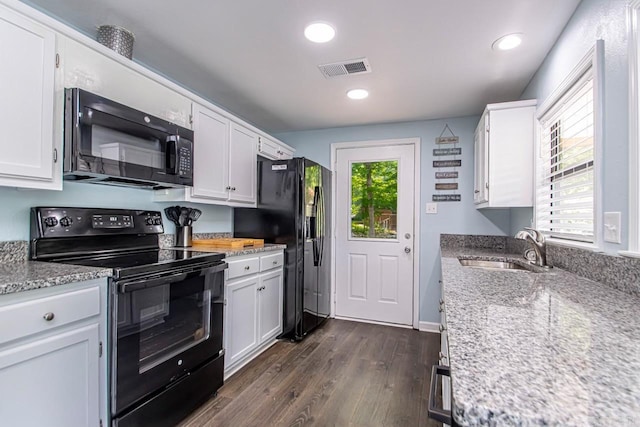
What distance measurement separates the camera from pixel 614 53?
132 cm

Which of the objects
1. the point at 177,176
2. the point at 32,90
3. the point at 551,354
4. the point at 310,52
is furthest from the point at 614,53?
the point at 32,90

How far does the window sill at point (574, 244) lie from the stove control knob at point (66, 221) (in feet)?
8.66

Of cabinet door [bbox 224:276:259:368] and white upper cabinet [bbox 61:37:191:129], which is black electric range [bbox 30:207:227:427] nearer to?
cabinet door [bbox 224:276:259:368]

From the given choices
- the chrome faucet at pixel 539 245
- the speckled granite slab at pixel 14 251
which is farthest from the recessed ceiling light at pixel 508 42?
the speckled granite slab at pixel 14 251

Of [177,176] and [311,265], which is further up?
[177,176]

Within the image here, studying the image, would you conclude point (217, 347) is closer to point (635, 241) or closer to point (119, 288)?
point (119, 288)

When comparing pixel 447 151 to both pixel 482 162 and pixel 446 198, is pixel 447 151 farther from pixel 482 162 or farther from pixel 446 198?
pixel 482 162

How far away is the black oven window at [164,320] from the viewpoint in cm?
151

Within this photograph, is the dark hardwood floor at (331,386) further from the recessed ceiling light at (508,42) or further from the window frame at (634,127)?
the recessed ceiling light at (508,42)

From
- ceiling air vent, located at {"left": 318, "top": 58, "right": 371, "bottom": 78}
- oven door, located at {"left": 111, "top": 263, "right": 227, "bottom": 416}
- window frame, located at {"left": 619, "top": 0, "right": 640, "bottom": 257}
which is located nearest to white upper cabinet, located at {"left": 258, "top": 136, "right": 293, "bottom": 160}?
ceiling air vent, located at {"left": 318, "top": 58, "right": 371, "bottom": 78}

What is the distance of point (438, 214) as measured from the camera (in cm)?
344

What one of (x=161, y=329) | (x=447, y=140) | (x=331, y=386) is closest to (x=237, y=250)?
(x=161, y=329)

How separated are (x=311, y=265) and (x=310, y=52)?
1935 mm

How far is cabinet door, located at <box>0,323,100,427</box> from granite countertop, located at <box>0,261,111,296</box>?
0.70 feet
